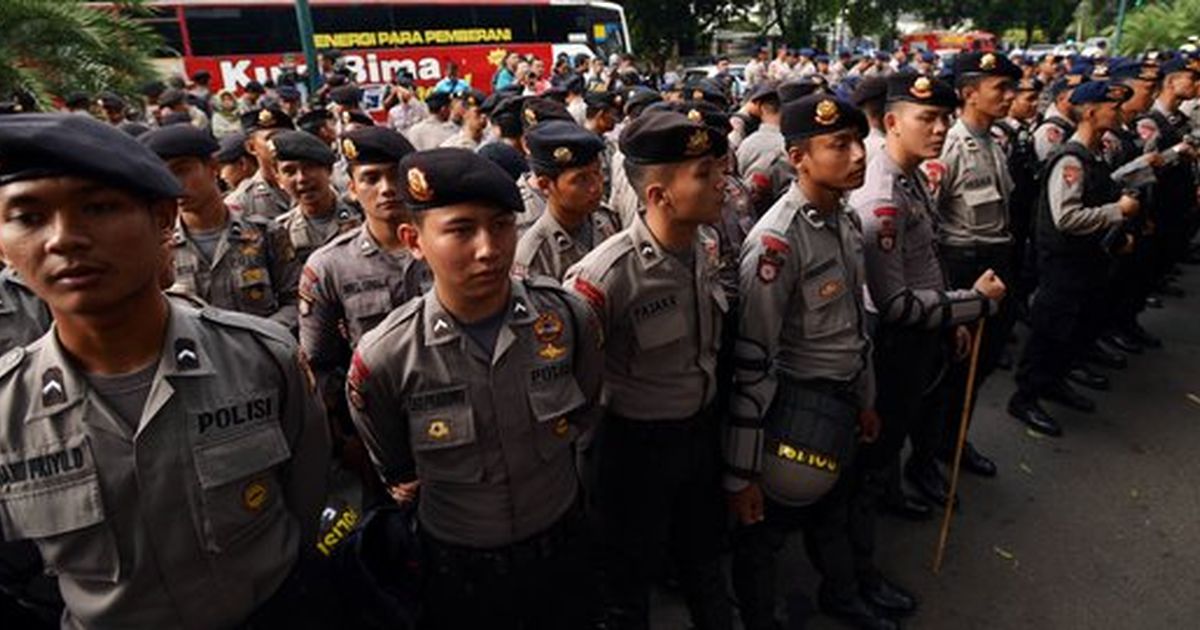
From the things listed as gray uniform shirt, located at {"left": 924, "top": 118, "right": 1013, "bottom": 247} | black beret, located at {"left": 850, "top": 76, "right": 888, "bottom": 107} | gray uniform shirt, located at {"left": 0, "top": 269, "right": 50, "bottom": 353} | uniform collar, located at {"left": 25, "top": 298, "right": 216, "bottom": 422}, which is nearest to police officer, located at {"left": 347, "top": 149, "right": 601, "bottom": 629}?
uniform collar, located at {"left": 25, "top": 298, "right": 216, "bottom": 422}

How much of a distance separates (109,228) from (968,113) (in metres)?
4.14

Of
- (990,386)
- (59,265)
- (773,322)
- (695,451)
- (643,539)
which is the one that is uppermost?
(59,265)

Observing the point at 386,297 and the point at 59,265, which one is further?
the point at 386,297

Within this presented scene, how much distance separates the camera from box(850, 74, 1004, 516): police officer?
3084 mm

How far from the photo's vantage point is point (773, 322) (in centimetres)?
259

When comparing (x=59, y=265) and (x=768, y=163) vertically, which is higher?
(x=59, y=265)

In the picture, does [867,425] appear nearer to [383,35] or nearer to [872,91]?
[872,91]

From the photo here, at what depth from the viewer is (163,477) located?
1.52 metres

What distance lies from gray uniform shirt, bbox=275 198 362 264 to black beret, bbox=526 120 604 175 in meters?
1.09

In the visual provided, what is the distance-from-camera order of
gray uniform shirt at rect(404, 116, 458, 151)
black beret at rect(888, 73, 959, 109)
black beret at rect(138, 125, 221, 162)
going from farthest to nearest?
gray uniform shirt at rect(404, 116, 458, 151) < black beret at rect(138, 125, 221, 162) < black beret at rect(888, 73, 959, 109)

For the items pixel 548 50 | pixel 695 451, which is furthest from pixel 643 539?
pixel 548 50

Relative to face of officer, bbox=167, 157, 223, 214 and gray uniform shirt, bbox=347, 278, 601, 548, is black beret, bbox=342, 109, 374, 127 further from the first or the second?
gray uniform shirt, bbox=347, 278, 601, 548

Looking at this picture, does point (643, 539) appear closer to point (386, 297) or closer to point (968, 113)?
point (386, 297)

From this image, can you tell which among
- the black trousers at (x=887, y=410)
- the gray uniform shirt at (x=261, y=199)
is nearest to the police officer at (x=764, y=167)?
the black trousers at (x=887, y=410)
